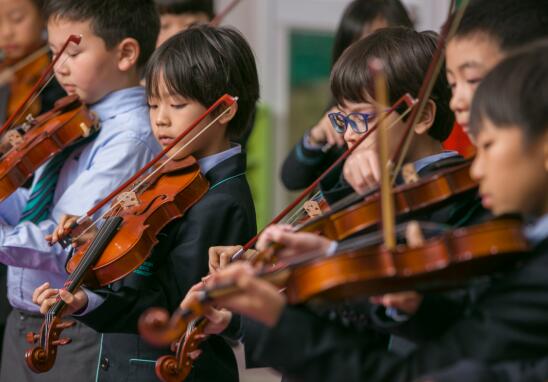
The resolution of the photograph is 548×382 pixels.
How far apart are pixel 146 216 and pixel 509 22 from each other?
0.76m

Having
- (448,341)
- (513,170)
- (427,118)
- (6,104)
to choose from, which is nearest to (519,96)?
(513,170)

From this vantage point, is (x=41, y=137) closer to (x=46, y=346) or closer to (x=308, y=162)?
(x=46, y=346)

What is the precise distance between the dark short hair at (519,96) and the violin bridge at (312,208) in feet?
1.66

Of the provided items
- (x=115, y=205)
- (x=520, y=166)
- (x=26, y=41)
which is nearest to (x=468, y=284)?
(x=520, y=166)

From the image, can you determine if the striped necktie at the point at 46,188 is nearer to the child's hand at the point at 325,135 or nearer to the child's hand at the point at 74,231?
the child's hand at the point at 74,231

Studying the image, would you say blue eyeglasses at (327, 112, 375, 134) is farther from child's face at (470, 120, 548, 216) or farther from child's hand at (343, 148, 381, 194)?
child's face at (470, 120, 548, 216)

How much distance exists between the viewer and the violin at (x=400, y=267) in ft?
4.14

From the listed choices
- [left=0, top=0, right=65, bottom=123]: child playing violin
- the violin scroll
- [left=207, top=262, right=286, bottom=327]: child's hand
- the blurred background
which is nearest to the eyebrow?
[left=207, top=262, right=286, bottom=327]: child's hand

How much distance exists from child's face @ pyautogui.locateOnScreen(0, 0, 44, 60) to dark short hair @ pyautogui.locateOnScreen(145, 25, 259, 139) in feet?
3.13

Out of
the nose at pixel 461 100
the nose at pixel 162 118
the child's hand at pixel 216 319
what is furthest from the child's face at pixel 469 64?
the nose at pixel 162 118

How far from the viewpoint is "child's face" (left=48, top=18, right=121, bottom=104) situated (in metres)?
2.42

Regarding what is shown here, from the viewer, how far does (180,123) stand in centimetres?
213

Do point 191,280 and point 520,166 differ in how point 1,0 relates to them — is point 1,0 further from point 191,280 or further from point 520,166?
point 520,166

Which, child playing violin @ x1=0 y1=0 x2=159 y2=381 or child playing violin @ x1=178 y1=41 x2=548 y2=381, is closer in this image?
child playing violin @ x1=178 y1=41 x2=548 y2=381
